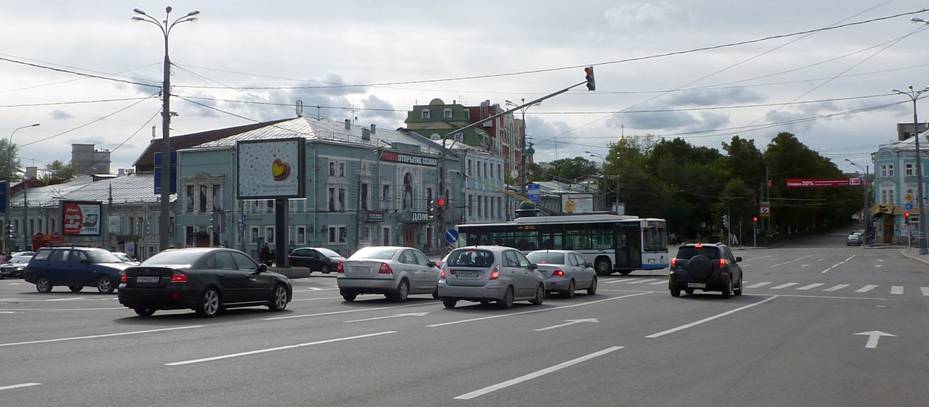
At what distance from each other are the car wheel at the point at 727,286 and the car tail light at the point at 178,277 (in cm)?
1536

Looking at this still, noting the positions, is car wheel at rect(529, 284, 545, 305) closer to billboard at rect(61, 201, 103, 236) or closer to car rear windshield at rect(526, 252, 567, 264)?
car rear windshield at rect(526, 252, 567, 264)

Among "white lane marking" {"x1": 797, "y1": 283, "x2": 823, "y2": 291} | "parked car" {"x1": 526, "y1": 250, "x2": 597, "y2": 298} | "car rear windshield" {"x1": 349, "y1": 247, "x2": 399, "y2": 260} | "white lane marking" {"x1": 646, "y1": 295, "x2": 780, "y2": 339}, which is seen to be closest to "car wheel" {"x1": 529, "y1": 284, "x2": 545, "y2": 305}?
"parked car" {"x1": 526, "y1": 250, "x2": 597, "y2": 298}

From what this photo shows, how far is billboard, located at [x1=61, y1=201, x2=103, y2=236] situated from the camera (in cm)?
A: 6631

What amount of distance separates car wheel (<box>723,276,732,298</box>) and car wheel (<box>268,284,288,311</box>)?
12.5 meters

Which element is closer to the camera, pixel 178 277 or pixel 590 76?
pixel 178 277

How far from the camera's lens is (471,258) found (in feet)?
75.3

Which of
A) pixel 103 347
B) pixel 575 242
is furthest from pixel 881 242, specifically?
pixel 103 347

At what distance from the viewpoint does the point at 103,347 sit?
1348 centimetres

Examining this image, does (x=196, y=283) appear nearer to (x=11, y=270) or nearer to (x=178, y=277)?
(x=178, y=277)

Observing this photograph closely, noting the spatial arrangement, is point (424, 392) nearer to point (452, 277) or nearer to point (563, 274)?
point (452, 277)

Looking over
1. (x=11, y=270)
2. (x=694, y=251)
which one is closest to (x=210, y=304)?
(x=694, y=251)

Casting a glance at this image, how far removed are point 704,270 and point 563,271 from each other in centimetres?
388

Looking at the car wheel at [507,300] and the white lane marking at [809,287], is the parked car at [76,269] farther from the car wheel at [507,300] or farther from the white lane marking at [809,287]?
the white lane marking at [809,287]

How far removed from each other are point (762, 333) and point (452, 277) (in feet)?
26.3
